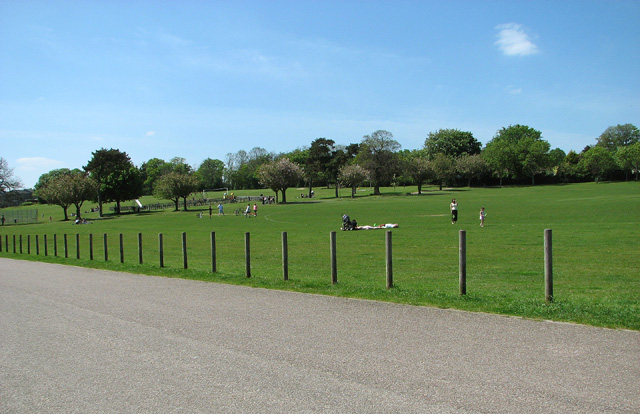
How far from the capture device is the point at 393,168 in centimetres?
11144

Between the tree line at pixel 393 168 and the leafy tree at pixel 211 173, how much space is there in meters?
49.5

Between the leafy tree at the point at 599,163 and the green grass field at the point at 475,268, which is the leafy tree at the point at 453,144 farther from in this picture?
the green grass field at the point at 475,268

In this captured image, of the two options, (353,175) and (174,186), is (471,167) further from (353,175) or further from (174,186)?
(174,186)

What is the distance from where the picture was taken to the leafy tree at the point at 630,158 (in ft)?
339

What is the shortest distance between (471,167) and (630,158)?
32580 millimetres

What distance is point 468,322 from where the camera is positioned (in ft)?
22.1

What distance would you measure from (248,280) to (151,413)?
7.52 m

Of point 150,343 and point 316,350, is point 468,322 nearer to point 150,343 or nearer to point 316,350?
point 316,350

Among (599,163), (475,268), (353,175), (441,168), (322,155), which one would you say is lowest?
(475,268)

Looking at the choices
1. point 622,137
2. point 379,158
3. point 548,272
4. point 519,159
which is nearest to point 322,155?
point 379,158

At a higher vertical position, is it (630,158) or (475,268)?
(630,158)

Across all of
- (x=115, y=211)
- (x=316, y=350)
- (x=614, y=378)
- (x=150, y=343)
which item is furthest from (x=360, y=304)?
(x=115, y=211)

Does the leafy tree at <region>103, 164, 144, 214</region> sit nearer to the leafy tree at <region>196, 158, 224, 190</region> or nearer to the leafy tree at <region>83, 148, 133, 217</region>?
the leafy tree at <region>83, 148, 133, 217</region>

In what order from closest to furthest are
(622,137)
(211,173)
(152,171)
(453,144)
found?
1. (453,144)
2. (622,137)
3. (152,171)
4. (211,173)
